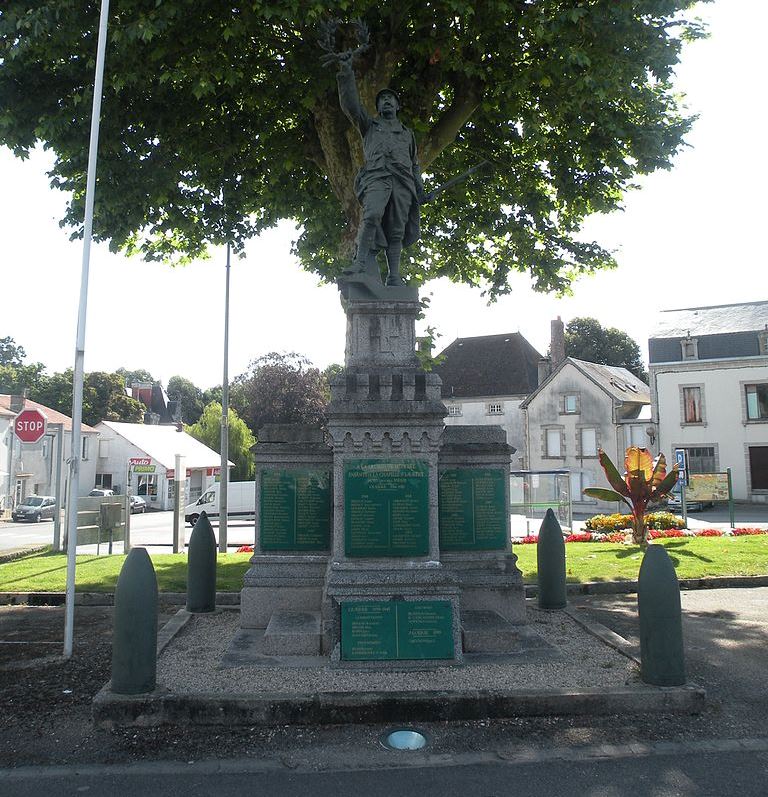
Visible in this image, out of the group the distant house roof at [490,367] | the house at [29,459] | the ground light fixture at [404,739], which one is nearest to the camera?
the ground light fixture at [404,739]

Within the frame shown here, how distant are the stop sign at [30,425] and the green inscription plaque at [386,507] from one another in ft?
31.6

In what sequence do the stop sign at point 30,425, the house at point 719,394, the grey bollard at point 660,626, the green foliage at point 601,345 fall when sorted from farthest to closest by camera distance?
the green foliage at point 601,345, the house at point 719,394, the stop sign at point 30,425, the grey bollard at point 660,626

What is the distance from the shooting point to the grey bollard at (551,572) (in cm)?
857

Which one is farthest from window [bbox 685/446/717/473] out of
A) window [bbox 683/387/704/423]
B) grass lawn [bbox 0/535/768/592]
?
grass lawn [bbox 0/535/768/592]

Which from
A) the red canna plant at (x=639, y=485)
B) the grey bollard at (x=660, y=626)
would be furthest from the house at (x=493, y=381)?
the grey bollard at (x=660, y=626)

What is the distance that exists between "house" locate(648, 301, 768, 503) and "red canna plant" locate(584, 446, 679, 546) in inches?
893

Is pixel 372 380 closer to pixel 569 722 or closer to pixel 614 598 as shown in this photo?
pixel 569 722

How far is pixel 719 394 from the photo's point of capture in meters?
37.2

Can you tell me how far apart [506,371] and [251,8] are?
40.1 m

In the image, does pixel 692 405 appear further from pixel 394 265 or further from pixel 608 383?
pixel 394 265

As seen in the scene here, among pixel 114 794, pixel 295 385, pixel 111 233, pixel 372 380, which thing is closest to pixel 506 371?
pixel 295 385

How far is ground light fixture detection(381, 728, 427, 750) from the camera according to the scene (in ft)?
15.3

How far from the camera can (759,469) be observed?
119 feet

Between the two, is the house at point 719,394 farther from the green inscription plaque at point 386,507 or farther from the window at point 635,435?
the green inscription plaque at point 386,507
